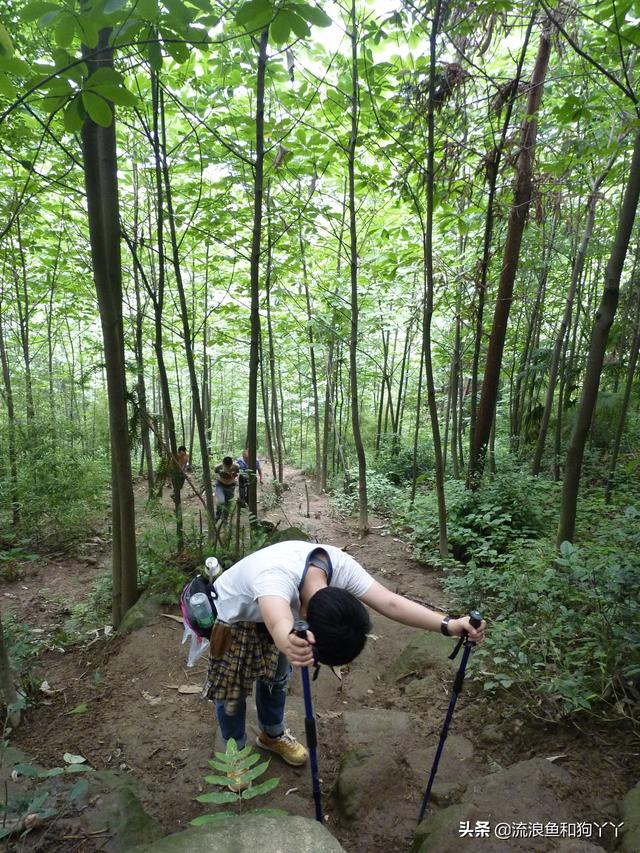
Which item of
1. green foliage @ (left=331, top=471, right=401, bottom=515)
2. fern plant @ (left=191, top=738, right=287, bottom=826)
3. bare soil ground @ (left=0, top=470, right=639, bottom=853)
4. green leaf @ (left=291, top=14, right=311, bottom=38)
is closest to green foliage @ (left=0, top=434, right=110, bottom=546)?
bare soil ground @ (left=0, top=470, right=639, bottom=853)

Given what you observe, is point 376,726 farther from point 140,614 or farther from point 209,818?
point 140,614

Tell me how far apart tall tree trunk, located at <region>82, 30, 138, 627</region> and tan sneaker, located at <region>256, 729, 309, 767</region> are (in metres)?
2.39

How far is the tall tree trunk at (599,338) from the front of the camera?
11.6 ft

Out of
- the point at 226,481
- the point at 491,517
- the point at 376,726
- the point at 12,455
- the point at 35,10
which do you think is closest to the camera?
the point at 35,10

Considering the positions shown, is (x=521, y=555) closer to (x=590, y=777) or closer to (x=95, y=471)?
(x=590, y=777)

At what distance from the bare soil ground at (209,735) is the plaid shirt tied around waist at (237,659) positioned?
2.41ft

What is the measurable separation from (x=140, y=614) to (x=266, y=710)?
2.24 metres

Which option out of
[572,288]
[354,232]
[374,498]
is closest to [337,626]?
[354,232]

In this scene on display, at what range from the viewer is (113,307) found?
4137 millimetres

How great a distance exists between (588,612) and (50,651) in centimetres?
481

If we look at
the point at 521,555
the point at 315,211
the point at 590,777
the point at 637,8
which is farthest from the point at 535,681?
the point at 315,211

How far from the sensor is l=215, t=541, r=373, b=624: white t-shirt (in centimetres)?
211

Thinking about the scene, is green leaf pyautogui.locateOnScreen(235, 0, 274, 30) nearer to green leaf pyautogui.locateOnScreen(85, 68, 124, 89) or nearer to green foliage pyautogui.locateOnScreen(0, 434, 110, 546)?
green leaf pyautogui.locateOnScreen(85, 68, 124, 89)

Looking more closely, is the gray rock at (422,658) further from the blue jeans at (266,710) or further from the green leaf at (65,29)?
the green leaf at (65,29)
